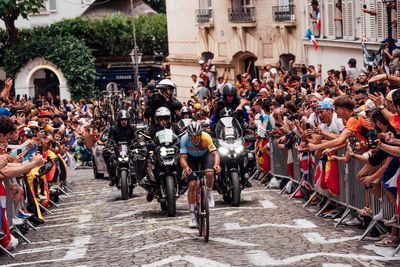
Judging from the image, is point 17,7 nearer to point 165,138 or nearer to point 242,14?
point 242,14

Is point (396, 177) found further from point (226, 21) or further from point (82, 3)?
point (82, 3)

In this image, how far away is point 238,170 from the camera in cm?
2309

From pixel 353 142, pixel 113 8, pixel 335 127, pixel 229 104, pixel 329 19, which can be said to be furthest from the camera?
pixel 113 8

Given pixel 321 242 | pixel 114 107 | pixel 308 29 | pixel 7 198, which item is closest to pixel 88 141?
pixel 114 107

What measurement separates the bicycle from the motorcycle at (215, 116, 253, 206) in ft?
12.0

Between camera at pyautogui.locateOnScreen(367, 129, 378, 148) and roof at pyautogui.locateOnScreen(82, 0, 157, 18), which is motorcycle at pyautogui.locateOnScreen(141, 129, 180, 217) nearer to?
camera at pyautogui.locateOnScreen(367, 129, 378, 148)

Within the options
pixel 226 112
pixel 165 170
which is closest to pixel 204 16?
pixel 226 112

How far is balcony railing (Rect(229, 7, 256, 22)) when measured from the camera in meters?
53.0

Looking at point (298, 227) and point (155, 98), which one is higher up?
point (155, 98)

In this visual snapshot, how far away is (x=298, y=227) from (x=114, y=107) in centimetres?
2203

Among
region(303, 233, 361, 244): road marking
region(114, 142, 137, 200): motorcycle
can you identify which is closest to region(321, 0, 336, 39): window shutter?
region(114, 142, 137, 200): motorcycle

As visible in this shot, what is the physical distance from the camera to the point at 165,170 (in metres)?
21.6

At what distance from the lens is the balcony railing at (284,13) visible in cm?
4903

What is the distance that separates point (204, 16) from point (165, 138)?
120ft
